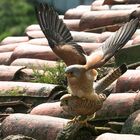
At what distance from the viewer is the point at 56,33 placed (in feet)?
14.1

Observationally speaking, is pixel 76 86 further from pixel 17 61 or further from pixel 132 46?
pixel 17 61

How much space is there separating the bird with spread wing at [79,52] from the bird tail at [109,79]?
0.14 feet

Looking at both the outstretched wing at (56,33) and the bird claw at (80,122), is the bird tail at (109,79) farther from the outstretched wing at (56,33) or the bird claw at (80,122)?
the outstretched wing at (56,33)

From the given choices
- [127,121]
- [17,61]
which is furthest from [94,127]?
[17,61]

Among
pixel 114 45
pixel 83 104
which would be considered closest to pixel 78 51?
pixel 114 45

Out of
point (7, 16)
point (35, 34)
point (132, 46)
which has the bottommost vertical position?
point (7, 16)

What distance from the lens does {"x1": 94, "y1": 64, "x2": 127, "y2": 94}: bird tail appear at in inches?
145

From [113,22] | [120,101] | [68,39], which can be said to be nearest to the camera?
[120,101]

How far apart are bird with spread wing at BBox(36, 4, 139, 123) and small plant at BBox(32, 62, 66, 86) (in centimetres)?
37

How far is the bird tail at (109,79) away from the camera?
12.1 ft

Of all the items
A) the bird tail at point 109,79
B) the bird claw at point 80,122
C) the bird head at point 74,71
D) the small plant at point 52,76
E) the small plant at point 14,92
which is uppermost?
the bird head at point 74,71

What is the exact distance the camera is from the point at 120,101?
3.63m

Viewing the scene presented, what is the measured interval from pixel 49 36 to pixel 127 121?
113cm

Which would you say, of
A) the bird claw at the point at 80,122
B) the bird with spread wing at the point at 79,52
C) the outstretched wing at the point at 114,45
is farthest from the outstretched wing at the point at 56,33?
the bird claw at the point at 80,122
